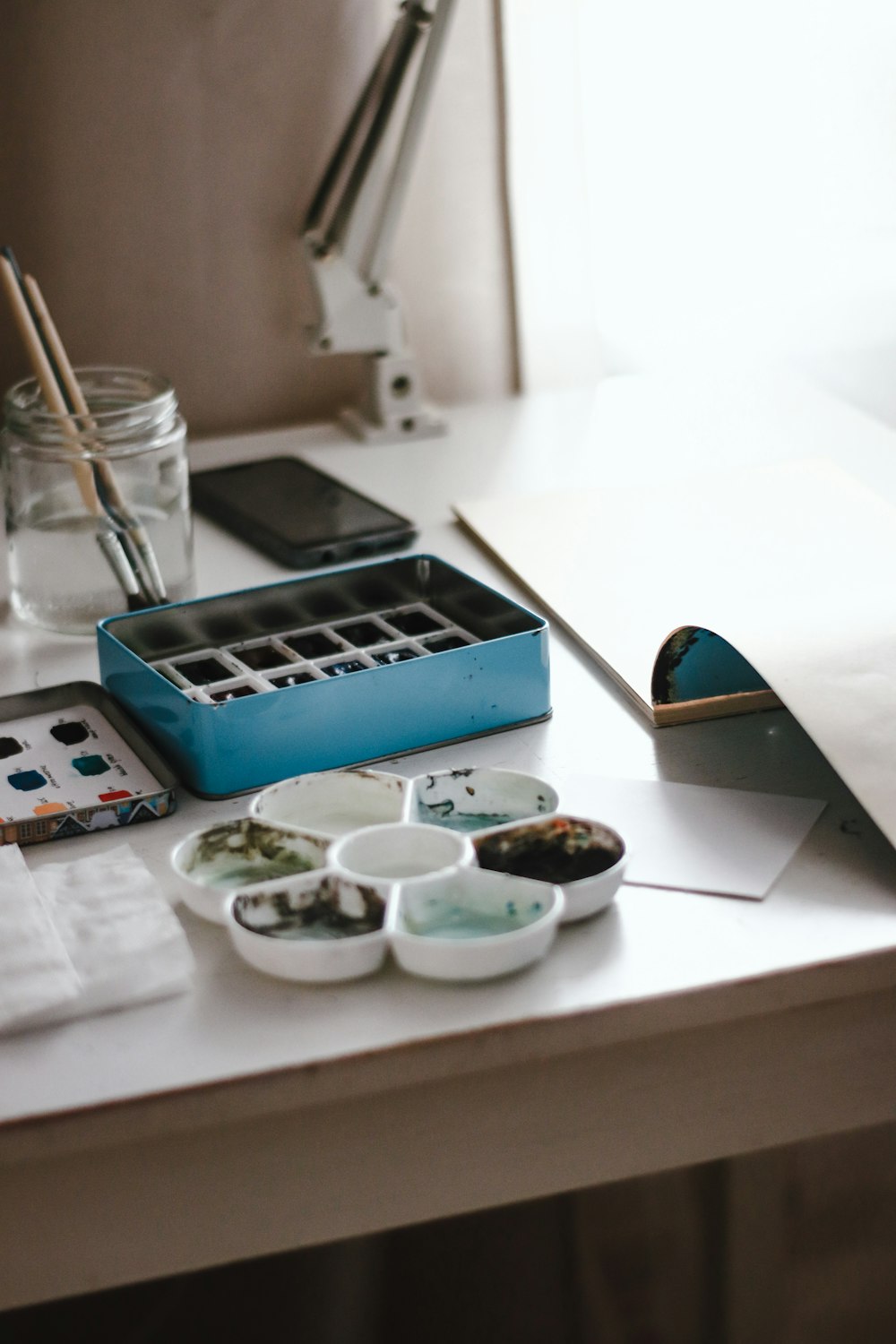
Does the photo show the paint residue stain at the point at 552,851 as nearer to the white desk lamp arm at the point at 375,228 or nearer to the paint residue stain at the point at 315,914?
the paint residue stain at the point at 315,914

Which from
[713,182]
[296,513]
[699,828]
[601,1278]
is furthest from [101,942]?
[713,182]

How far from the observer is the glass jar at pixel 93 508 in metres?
0.87

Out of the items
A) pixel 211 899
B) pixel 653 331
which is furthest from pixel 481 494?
pixel 211 899

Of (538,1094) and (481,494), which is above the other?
(481,494)

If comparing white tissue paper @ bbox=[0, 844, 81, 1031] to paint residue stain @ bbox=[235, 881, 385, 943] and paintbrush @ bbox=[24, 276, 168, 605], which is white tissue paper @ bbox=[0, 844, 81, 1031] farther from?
paintbrush @ bbox=[24, 276, 168, 605]

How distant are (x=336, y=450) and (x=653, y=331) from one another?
330 millimetres

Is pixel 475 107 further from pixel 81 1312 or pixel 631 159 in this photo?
pixel 81 1312

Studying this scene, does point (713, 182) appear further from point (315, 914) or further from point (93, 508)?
point (315, 914)

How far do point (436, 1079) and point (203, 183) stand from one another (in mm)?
921

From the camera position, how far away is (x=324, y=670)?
2.47 ft

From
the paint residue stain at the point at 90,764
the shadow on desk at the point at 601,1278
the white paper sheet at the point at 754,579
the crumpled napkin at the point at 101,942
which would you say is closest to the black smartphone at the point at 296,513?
the white paper sheet at the point at 754,579

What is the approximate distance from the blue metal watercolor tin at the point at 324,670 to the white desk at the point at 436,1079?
0.06 meters

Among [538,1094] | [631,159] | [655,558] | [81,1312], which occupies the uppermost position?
[631,159]

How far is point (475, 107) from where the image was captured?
1.30 metres
